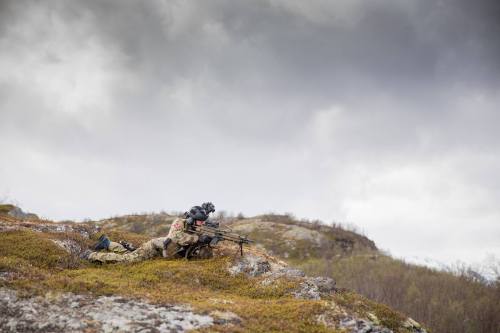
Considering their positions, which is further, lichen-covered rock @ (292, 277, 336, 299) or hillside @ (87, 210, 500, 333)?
hillside @ (87, 210, 500, 333)

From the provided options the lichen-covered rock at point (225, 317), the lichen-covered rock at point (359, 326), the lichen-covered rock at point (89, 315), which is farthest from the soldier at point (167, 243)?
Result: the lichen-covered rock at point (359, 326)

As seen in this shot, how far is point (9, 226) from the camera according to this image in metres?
24.6

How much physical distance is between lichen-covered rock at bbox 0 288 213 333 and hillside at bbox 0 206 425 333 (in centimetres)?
3

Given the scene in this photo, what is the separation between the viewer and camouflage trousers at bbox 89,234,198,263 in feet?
72.6

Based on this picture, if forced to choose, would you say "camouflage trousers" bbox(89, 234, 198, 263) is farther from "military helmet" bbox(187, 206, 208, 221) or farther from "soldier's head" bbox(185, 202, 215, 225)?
"military helmet" bbox(187, 206, 208, 221)

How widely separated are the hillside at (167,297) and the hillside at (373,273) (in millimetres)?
37878

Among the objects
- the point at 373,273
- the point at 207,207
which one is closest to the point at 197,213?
the point at 207,207

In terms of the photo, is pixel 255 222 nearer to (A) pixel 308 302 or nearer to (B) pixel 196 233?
(B) pixel 196 233

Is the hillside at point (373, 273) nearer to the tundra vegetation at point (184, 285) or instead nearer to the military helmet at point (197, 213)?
the military helmet at point (197, 213)

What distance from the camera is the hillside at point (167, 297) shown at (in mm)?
12922

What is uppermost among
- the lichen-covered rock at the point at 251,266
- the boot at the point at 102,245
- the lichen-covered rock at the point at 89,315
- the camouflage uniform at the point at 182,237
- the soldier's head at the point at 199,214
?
the soldier's head at the point at 199,214

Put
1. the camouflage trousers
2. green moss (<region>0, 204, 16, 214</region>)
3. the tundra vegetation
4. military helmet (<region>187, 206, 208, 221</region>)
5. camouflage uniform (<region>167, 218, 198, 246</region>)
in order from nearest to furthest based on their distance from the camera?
1. the tundra vegetation
2. the camouflage trousers
3. camouflage uniform (<region>167, 218, 198, 246</region>)
4. military helmet (<region>187, 206, 208, 221</region>)
5. green moss (<region>0, 204, 16, 214</region>)

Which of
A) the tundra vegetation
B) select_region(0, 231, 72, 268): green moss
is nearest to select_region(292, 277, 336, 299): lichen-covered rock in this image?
the tundra vegetation

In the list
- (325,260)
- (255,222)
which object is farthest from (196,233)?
(255,222)
